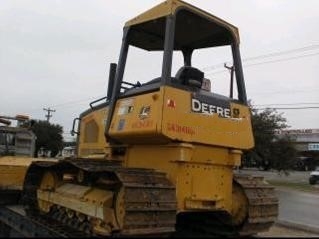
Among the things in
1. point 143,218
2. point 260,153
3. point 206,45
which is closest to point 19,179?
point 206,45

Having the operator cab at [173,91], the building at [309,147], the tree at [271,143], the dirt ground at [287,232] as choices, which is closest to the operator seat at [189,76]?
the operator cab at [173,91]

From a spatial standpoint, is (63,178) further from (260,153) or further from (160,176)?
(260,153)

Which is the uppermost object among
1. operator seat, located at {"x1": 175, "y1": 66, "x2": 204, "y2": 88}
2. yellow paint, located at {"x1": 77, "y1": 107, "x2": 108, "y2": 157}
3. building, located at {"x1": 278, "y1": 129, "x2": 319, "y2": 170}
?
building, located at {"x1": 278, "y1": 129, "x2": 319, "y2": 170}

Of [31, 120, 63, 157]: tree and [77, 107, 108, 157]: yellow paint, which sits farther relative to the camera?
[31, 120, 63, 157]: tree

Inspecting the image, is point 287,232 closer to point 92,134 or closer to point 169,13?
point 92,134

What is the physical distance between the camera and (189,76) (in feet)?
26.5

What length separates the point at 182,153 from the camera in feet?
24.3

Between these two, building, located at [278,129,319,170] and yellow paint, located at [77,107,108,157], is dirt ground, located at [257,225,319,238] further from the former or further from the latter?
building, located at [278,129,319,170]

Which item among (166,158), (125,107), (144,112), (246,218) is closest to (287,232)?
(246,218)

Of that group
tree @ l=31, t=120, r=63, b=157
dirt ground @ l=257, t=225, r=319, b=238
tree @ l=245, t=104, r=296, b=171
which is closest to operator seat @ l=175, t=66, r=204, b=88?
dirt ground @ l=257, t=225, r=319, b=238

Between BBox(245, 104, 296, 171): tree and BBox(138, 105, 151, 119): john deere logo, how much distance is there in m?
32.4

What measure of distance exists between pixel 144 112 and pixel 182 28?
1.93 meters

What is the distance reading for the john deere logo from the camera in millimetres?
7473

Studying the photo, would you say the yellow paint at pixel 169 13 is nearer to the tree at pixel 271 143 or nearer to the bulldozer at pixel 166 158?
the bulldozer at pixel 166 158
